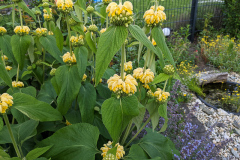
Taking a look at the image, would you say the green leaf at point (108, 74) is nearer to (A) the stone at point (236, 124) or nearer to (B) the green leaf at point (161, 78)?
(B) the green leaf at point (161, 78)

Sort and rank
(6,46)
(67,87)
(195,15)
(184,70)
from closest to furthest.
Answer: (67,87) < (6,46) < (184,70) < (195,15)

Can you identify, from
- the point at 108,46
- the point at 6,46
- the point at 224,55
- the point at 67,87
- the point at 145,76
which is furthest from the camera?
the point at 224,55

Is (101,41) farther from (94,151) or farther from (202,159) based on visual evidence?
(202,159)

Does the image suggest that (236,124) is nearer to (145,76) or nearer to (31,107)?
(145,76)

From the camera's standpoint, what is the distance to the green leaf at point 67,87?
1.06m

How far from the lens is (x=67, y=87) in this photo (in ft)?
3.51

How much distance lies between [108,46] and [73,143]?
637 mm

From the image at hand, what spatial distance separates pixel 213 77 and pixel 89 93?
3.01 m

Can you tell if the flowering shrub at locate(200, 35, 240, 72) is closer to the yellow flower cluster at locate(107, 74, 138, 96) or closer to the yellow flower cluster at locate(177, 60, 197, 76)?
the yellow flower cluster at locate(177, 60, 197, 76)

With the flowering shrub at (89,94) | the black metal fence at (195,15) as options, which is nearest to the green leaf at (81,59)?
the flowering shrub at (89,94)

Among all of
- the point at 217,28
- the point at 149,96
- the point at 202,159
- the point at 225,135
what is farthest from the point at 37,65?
the point at 217,28

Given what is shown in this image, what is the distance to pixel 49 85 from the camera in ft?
4.58

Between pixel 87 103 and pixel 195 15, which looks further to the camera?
pixel 195 15

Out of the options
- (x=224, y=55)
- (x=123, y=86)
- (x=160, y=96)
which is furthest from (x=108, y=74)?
(x=224, y=55)
